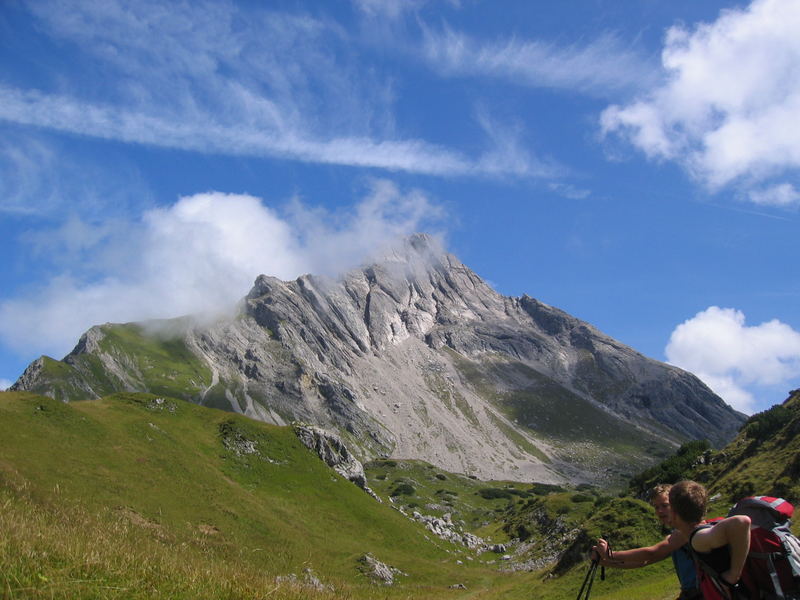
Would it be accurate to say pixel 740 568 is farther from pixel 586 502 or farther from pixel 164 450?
pixel 586 502

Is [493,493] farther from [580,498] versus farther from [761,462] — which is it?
[761,462]

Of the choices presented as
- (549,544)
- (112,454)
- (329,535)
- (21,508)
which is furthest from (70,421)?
(549,544)

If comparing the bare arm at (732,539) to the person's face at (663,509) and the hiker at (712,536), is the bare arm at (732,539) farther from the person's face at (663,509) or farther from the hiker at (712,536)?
the person's face at (663,509)

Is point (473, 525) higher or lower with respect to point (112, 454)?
lower

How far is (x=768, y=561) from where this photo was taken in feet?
21.7

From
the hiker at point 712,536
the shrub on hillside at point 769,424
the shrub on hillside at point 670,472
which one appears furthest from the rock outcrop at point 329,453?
the hiker at point 712,536

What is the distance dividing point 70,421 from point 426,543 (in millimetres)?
40871

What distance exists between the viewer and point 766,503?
682cm

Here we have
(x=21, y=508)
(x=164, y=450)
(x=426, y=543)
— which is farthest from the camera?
(x=426, y=543)

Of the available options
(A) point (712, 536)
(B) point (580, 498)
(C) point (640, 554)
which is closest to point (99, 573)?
(C) point (640, 554)

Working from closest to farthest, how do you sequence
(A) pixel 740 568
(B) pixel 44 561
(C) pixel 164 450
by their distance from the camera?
1. (A) pixel 740 568
2. (B) pixel 44 561
3. (C) pixel 164 450

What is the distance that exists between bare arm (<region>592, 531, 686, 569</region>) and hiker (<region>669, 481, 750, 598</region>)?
0.41 meters

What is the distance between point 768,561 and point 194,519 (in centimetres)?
4331

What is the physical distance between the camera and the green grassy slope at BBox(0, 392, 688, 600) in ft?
26.3
